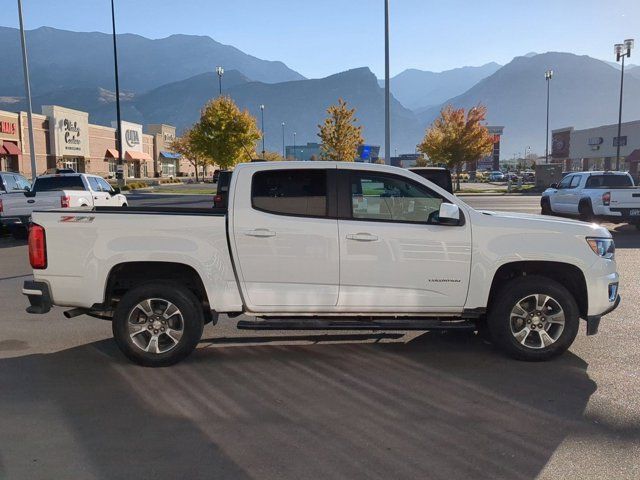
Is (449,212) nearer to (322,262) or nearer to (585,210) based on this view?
(322,262)

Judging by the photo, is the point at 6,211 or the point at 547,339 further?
the point at 6,211

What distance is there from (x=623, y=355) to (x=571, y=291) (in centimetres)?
86

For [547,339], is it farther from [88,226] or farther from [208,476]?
[88,226]

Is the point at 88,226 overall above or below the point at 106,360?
above

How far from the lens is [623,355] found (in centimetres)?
562

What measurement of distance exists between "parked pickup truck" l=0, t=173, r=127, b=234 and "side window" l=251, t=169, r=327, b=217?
9.90 metres

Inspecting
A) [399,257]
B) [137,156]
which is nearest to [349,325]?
[399,257]

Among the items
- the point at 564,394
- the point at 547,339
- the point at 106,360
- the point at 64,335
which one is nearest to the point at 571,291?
the point at 547,339

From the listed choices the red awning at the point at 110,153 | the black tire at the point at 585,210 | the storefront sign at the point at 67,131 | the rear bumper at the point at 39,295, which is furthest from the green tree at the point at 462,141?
the red awning at the point at 110,153

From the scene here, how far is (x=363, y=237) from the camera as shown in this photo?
5152mm

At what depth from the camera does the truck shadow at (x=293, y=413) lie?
3516 millimetres

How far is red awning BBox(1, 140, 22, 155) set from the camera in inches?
1890

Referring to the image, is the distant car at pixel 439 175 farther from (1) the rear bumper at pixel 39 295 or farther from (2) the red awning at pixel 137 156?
(2) the red awning at pixel 137 156

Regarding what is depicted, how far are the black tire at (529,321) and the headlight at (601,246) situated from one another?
482 mm
